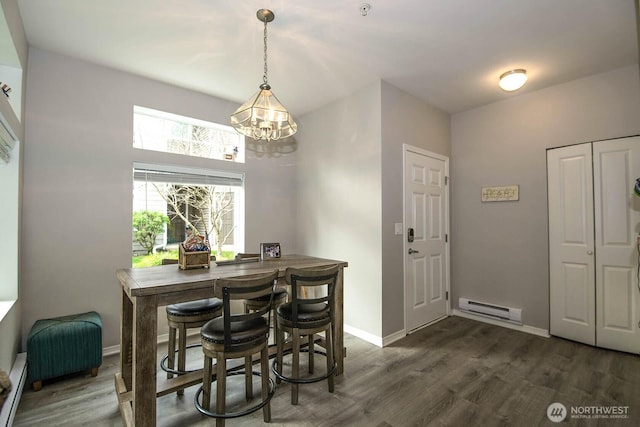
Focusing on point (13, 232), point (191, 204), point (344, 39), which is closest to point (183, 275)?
point (13, 232)

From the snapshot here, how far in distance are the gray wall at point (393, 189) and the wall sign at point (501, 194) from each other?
1154mm

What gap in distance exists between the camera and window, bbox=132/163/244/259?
3.21m

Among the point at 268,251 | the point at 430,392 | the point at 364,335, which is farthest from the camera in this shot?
the point at 364,335

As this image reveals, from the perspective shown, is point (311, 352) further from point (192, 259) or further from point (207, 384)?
point (192, 259)

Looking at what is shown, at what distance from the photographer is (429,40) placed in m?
2.50

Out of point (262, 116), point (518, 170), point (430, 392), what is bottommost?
point (430, 392)

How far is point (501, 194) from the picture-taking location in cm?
365

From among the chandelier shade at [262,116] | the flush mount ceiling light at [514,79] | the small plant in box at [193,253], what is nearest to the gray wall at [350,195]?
the chandelier shade at [262,116]

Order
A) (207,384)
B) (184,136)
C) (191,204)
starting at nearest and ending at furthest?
(207,384) < (184,136) < (191,204)

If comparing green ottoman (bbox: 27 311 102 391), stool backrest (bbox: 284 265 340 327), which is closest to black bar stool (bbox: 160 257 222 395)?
stool backrest (bbox: 284 265 340 327)

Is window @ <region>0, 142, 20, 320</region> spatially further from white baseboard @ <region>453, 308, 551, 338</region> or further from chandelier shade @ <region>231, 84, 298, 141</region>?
white baseboard @ <region>453, 308, 551, 338</region>

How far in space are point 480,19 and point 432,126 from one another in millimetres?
1669

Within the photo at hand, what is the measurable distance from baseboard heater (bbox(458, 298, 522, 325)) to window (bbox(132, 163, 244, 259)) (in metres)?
3.08

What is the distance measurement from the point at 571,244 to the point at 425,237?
1.49m
